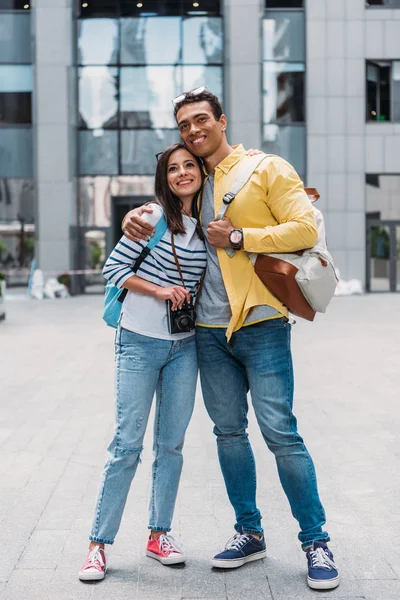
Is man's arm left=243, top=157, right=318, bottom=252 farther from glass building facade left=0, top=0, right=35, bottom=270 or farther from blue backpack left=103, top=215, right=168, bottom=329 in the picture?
glass building facade left=0, top=0, right=35, bottom=270

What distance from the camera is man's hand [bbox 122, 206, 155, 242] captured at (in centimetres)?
381

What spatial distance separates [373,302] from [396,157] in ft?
22.6

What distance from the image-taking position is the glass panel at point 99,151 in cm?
2906

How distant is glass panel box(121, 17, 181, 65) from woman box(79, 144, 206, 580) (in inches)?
1034

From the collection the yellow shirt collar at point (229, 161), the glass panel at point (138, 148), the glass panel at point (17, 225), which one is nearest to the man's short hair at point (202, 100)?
the yellow shirt collar at point (229, 161)

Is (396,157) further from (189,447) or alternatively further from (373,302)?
(189,447)

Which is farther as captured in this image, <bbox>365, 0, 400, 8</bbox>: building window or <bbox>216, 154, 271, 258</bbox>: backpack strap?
<bbox>365, 0, 400, 8</bbox>: building window

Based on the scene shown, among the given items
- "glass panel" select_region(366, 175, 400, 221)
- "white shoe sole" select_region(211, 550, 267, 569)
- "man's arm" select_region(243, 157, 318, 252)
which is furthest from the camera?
"glass panel" select_region(366, 175, 400, 221)

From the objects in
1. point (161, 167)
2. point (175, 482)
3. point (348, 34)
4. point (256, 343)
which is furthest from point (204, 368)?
point (348, 34)

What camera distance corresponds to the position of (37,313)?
21484mm

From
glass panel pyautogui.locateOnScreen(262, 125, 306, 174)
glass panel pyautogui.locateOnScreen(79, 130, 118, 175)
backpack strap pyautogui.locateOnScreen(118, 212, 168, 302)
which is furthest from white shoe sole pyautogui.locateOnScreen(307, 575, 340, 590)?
glass panel pyautogui.locateOnScreen(79, 130, 118, 175)

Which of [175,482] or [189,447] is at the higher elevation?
[175,482]

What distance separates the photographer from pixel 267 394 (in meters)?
3.84

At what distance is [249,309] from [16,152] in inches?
1047
